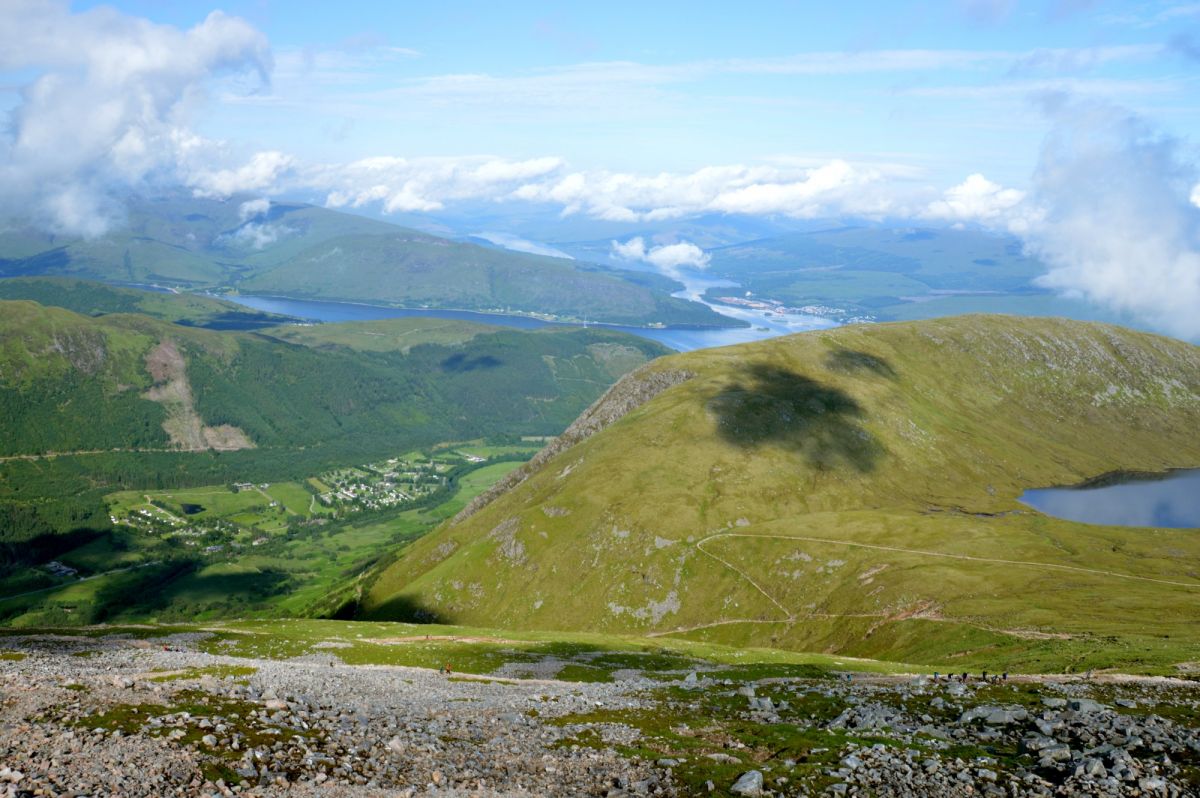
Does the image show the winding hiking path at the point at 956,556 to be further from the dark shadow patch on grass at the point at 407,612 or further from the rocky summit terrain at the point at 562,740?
the rocky summit terrain at the point at 562,740

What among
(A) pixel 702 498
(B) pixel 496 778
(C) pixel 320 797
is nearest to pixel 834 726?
(B) pixel 496 778

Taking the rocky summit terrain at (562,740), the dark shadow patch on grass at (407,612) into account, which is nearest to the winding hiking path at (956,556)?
the dark shadow patch on grass at (407,612)

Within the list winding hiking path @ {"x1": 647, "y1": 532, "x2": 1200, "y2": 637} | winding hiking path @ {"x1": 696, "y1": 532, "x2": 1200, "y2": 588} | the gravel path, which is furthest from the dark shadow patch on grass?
the gravel path

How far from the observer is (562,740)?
132 feet

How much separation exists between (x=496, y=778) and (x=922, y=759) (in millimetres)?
20052

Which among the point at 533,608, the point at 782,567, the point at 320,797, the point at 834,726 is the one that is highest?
the point at 320,797

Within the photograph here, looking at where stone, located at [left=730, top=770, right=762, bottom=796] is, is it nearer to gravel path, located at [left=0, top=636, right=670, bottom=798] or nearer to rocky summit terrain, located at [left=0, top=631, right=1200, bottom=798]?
rocky summit terrain, located at [left=0, top=631, right=1200, bottom=798]

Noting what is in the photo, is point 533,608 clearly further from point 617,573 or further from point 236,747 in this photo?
point 236,747

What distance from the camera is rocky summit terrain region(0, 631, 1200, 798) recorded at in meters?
30.3

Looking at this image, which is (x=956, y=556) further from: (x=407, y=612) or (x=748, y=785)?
(x=748, y=785)

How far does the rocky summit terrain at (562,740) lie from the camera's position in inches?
1193

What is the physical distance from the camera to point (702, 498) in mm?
194875

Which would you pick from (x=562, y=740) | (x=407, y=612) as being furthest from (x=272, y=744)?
(x=407, y=612)

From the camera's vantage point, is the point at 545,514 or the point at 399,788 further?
the point at 545,514
